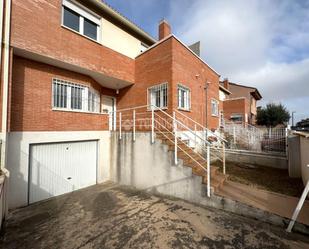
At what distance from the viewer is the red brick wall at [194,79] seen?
8.30 metres

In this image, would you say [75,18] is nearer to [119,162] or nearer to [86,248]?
[119,162]

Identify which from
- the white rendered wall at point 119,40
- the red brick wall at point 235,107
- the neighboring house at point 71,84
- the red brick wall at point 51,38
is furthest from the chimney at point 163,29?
the red brick wall at point 235,107

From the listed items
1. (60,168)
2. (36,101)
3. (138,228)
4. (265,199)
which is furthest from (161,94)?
(138,228)

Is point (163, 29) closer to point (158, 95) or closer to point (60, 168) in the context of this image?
point (158, 95)

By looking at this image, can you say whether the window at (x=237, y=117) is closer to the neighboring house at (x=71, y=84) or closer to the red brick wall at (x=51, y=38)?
the neighboring house at (x=71, y=84)

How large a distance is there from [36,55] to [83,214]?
6028 millimetres

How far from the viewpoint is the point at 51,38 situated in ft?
21.1

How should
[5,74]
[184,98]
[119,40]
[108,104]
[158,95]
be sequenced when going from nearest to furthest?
[5,74]
[158,95]
[184,98]
[119,40]
[108,104]

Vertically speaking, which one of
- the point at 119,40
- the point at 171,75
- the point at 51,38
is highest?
the point at 119,40

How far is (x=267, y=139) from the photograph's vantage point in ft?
35.6

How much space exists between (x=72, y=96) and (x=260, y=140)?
39.9ft

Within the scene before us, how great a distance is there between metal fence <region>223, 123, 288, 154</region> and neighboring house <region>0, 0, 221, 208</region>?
3678 millimetres

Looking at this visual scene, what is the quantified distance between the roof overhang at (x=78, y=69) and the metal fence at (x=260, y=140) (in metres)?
8.76

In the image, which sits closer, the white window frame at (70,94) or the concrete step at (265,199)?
the concrete step at (265,199)
